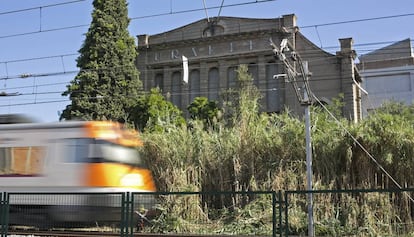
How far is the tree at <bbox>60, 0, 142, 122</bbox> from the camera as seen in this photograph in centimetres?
3162

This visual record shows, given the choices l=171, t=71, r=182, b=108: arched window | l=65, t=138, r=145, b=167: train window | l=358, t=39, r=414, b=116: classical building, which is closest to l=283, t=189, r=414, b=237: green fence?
l=65, t=138, r=145, b=167: train window

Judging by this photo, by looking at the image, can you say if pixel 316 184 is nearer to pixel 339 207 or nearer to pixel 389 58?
pixel 339 207

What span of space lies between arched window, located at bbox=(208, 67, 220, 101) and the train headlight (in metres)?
26.2

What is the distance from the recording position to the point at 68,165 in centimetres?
1341

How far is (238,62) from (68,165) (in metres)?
28.3

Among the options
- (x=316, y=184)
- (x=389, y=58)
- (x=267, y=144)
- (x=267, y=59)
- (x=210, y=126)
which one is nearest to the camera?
(x=316, y=184)

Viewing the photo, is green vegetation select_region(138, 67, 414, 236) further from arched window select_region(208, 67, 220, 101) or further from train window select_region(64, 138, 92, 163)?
arched window select_region(208, 67, 220, 101)

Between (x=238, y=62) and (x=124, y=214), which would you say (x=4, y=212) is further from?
(x=238, y=62)

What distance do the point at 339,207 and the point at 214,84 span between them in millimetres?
27199

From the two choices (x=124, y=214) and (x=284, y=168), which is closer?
(x=124, y=214)

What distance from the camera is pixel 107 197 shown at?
11.4 m

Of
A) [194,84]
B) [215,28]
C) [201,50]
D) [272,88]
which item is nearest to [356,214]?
[272,88]

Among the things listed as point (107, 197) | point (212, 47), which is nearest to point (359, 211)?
point (107, 197)

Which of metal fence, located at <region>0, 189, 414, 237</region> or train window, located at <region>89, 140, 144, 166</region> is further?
train window, located at <region>89, 140, 144, 166</region>
